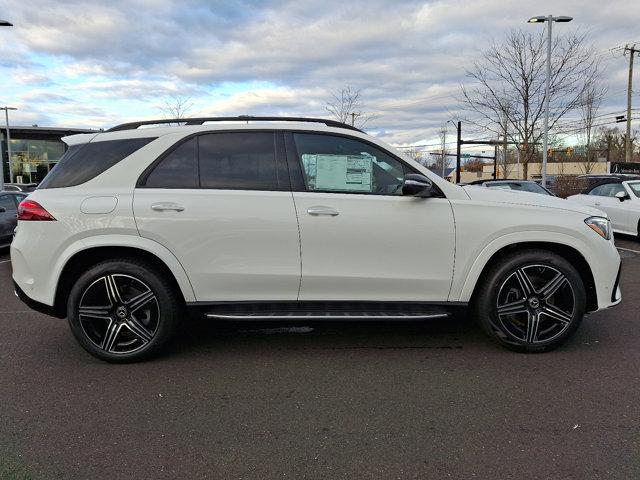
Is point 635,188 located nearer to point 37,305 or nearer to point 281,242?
point 281,242

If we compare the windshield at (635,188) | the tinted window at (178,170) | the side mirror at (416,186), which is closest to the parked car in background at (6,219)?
the tinted window at (178,170)

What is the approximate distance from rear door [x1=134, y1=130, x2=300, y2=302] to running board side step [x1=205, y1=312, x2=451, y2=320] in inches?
5.0

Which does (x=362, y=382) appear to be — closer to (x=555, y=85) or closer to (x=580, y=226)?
(x=580, y=226)

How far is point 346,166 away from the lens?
12.9ft

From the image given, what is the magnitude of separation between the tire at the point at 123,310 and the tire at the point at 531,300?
2472mm

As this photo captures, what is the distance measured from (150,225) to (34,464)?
172 centimetres

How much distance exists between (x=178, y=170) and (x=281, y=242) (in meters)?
1.00

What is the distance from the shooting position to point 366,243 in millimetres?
3779

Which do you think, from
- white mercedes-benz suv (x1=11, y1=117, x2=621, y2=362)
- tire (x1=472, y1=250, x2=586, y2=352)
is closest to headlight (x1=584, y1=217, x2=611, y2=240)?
white mercedes-benz suv (x1=11, y1=117, x2=621, y2=362)

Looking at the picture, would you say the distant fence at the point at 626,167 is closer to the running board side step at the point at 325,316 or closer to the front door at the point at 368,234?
the front door at the point at 368,234

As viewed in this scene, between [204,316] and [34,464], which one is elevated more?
[204,316]

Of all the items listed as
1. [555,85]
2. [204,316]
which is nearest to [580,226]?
[204,316]

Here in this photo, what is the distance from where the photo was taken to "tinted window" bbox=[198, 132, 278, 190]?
3.86 m

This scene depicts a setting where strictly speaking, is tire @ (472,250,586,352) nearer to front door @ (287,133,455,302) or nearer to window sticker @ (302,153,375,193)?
front door @ (287,133,455,302)
